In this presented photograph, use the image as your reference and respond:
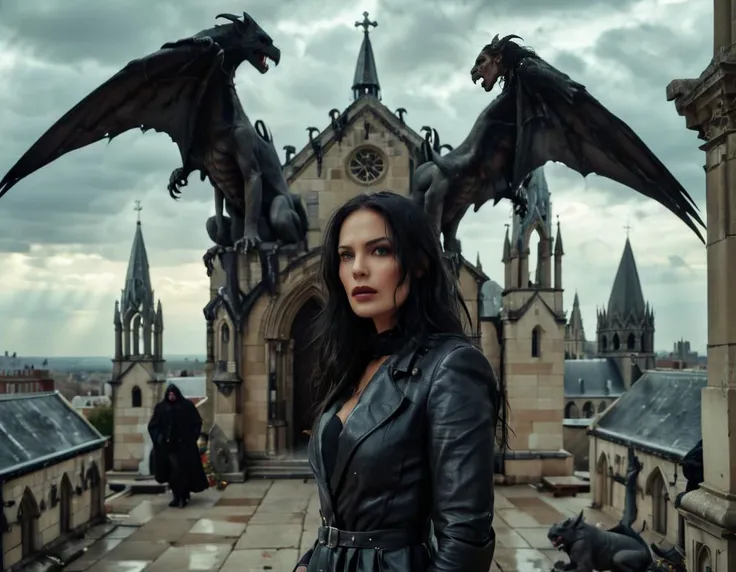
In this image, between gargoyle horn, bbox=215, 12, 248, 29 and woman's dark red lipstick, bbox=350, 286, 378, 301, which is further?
gargoyle horn, bbox=215, 12, 248, 29

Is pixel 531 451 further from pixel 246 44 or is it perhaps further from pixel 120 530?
pixel 246 44

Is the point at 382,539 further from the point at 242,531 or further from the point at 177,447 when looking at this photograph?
the point at 177,447

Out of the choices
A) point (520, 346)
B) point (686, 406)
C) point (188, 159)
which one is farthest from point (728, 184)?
point (520, 346)

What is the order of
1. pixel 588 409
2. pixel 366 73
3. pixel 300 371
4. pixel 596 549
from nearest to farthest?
pixel 596 549, pixel 300 371, pixel 366 73, pixel 588 409

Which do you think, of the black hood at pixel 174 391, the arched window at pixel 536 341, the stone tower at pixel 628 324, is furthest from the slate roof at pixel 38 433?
the stone tower at pixel 628 324

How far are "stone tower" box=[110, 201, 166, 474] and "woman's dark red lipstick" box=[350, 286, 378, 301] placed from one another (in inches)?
790

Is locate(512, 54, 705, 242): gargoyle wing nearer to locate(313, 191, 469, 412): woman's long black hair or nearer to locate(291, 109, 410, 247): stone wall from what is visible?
locate(313, 191, 469, 412): woman's long black hair

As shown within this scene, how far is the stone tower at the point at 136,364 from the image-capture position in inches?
881

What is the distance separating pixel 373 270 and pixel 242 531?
597 cm

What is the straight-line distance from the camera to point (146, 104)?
7.54m

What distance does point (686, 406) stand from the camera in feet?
24.5

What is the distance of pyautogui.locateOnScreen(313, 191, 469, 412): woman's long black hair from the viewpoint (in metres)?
2.06

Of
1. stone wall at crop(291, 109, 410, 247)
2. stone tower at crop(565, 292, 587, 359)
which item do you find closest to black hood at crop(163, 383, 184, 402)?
stone wall at crop(291, 109, 410, 247)

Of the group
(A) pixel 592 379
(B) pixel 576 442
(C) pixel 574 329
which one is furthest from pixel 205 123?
(C) pixel 574 329
